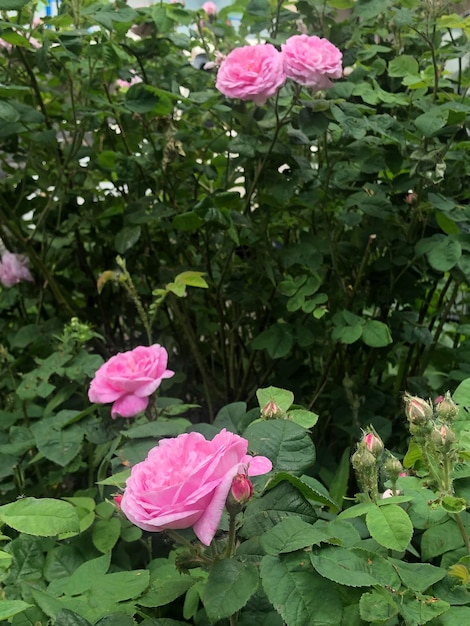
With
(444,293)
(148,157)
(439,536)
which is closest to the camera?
(439,536)

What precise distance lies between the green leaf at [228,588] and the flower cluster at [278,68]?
2.45 feet

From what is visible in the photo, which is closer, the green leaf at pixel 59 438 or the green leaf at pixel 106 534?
the green leaf at pixel 106 534

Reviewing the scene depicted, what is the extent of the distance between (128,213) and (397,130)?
0.56 meters

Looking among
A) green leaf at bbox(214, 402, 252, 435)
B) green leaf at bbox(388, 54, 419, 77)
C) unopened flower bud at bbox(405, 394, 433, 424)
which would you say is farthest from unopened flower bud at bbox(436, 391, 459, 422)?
green leaf at bbox(388, 54, 419, 77)

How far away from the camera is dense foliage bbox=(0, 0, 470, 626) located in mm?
890

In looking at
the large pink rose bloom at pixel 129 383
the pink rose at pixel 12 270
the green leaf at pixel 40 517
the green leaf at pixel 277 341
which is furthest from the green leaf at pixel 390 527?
the pink rose at pixel 12 270

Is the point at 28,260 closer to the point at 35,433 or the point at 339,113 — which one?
the point at 35,433

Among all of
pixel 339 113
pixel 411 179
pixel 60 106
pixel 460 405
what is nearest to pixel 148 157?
pixel 60 106

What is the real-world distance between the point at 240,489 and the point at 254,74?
735 millimetres

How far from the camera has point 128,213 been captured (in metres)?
1.29

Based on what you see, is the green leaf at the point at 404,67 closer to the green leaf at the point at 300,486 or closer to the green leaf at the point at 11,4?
the green leaf at the point at 11,4

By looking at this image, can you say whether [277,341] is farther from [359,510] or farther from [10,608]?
[10,608]

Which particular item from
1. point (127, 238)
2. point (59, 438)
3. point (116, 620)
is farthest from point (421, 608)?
point (127, 238)

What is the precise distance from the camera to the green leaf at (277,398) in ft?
2.10
